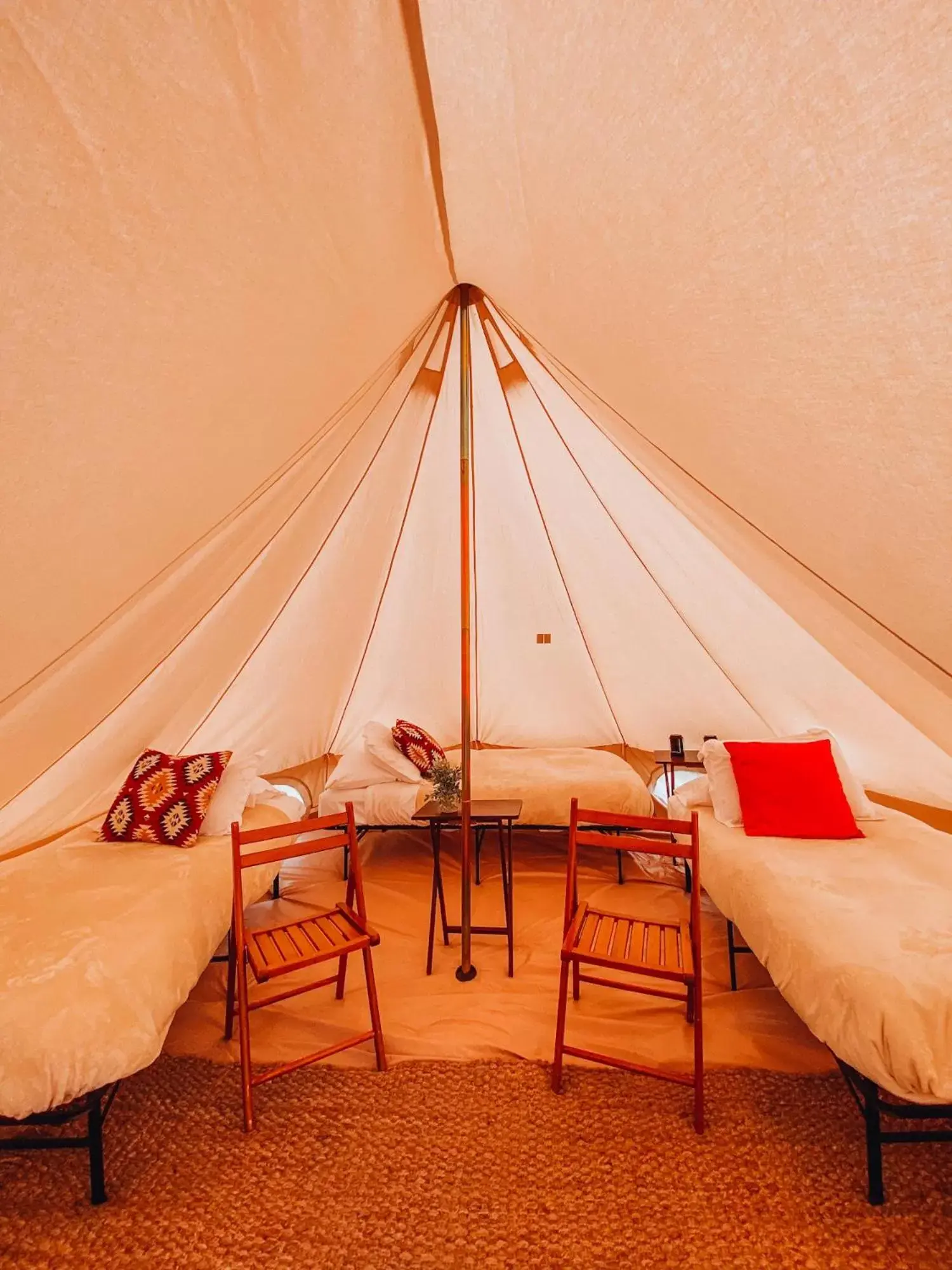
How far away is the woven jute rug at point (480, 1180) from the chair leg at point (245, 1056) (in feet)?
0.14

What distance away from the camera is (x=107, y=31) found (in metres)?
0.95

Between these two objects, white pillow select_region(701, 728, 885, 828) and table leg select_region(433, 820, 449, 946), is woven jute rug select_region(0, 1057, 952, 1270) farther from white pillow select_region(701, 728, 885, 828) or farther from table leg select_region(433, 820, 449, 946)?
white pillow select_region(701, 728, 885, 828)

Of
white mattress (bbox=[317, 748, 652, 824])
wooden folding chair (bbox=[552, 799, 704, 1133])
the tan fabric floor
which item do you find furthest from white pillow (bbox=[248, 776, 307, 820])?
wooden folding chair (bbox=[552, 799, 704, 1133])

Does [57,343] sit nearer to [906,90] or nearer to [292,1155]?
[906,90]

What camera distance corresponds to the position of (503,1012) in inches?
92.0

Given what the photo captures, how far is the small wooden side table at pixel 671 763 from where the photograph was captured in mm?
3881

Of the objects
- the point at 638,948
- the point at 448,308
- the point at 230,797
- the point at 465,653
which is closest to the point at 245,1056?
the point at 638,948

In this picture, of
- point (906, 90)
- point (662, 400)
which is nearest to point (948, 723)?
point (662, 400)

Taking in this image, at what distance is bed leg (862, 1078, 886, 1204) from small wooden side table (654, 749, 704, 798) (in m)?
2.24

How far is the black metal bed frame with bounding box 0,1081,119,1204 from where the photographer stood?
155 cm

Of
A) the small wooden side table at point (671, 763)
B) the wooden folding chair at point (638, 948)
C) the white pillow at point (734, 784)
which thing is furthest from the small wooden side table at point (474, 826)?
the small wooden side table at point (671, 763)

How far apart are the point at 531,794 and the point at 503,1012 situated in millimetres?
1363

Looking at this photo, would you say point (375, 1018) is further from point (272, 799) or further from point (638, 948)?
point (272, 799)

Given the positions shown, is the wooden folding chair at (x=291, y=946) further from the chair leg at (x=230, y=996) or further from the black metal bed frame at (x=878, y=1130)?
the black metal bed frame at (x=878, y=1130)
